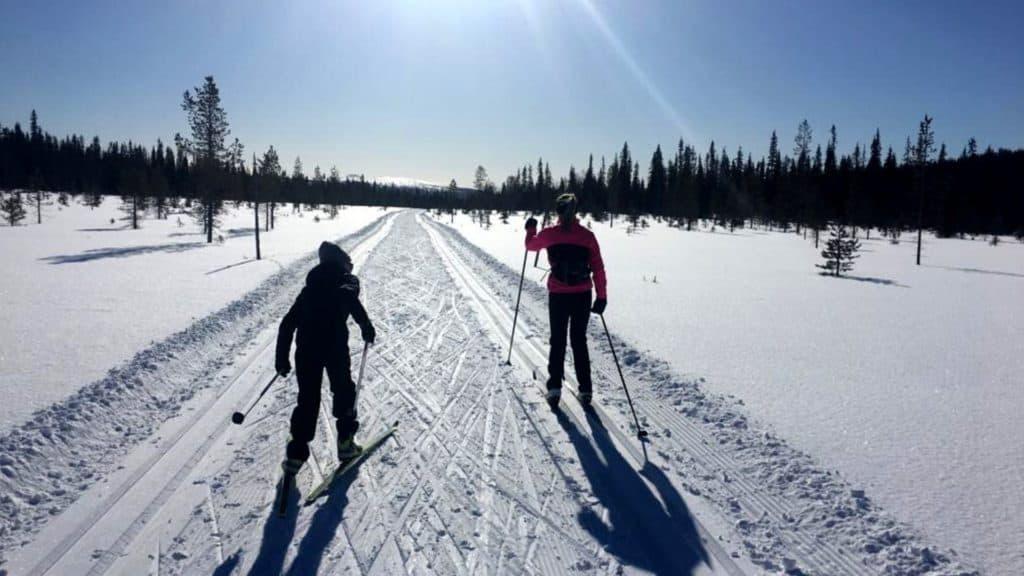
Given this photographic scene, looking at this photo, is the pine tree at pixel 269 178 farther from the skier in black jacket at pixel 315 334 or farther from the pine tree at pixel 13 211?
the skier in black jacket at pixel 315 334

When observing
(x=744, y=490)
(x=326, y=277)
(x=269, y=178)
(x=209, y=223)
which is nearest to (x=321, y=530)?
(x=326, y=277)

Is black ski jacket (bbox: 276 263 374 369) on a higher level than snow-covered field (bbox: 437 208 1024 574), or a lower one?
higher

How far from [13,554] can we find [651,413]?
193 inches

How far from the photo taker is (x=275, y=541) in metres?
3.10

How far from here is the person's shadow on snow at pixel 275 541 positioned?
2.86m

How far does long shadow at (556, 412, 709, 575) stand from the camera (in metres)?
3.04

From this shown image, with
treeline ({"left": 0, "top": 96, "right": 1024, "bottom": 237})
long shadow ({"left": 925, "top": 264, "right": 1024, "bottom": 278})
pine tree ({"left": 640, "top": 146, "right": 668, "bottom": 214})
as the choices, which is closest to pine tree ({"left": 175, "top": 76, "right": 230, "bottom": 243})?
treeline ({"left": 0, "top": 96, "right": 1024, "bottom": 237})

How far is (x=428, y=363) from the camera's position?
22.3 ft

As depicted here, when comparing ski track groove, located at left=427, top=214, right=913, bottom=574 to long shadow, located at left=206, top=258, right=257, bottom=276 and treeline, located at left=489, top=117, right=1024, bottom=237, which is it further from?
treeline, located at left=489, top=117, right=1024, bottom=237

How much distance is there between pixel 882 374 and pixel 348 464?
671 cm

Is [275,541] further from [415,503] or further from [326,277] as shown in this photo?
[326,277]

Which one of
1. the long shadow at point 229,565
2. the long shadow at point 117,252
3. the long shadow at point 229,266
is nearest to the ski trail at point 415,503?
the long shadow at point 229,565

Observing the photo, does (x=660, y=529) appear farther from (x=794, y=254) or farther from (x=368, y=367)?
(x=794, y=254)

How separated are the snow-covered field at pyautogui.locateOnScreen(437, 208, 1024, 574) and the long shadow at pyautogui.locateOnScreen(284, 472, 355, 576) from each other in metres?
3.74
